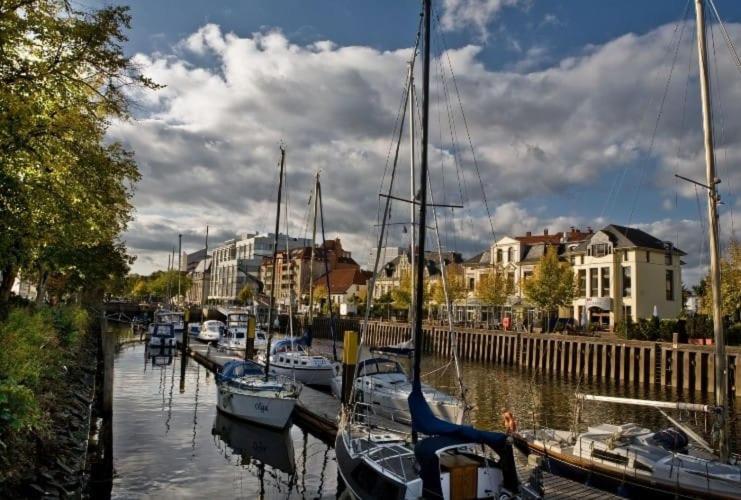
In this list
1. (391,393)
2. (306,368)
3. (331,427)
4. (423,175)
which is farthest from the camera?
(306,368)

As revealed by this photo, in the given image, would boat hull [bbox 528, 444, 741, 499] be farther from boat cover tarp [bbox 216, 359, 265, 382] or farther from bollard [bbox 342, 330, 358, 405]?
boat cover tarp [bbox 216, 359, 265, 382]

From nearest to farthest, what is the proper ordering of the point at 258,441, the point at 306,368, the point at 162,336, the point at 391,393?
the point at 258,441
the point at 391,393
the point at 306,368
the point at 162,336

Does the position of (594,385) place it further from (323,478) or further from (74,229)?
(74,229)

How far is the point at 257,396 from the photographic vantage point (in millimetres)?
26453

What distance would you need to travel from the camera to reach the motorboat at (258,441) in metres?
22.4

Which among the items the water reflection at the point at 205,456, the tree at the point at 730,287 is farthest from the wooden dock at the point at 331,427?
the tree at the point at 730,287

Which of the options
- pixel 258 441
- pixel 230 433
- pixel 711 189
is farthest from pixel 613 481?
pixel 230 433

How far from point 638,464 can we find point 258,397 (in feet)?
53.4

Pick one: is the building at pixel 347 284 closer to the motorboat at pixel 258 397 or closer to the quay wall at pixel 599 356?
the quay wall at pixel 599 356

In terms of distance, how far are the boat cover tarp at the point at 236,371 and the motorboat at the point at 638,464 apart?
16.0 metres

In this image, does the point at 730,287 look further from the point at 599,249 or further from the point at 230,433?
the point at 230,433

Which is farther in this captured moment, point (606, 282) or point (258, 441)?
point (606, 282)

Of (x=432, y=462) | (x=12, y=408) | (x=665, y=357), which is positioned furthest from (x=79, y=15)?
(x=665, y=357)

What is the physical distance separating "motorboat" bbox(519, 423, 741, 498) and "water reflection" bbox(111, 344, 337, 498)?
7963mm
